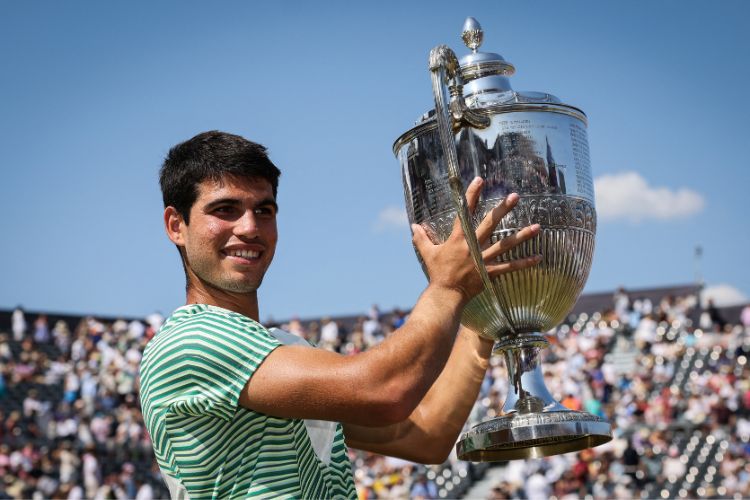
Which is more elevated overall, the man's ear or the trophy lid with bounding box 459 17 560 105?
the trophy lid with bounding box 459 17 560 105

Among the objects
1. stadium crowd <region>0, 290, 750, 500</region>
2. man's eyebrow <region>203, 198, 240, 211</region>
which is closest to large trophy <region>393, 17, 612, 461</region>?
man's eyebrow <region>203, 198, 240, 211</region>

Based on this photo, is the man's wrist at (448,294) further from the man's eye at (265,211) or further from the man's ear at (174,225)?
the man's ear at (174,225)

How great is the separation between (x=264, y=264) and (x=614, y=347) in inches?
687

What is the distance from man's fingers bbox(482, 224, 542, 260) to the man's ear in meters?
0.67

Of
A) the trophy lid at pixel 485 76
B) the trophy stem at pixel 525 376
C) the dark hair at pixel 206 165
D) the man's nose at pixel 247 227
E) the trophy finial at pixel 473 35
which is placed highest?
the trophy finial at pixel 473 35

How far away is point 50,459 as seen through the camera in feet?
54.7

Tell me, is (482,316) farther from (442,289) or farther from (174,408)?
(174,408)

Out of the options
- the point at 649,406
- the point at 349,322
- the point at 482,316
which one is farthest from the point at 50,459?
the point at 482,316

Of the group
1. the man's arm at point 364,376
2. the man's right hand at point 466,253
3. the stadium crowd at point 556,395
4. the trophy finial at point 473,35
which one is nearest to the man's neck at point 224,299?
the man's arm at point 364,376

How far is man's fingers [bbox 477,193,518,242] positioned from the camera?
2.19 meters

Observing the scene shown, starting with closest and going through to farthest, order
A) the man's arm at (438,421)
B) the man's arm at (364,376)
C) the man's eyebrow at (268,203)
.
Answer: the man's arm at (364,376), the man's eyebrow at (268,203), the man's arm at (438,421)

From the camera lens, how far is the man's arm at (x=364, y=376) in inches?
79.8

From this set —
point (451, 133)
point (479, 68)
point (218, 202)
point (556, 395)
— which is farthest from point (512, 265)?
point (556, 395)

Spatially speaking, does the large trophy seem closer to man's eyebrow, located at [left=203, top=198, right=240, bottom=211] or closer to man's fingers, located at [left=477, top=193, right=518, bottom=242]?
man's fingers, located at [left=477, top=193, right=518, bottom=242]
